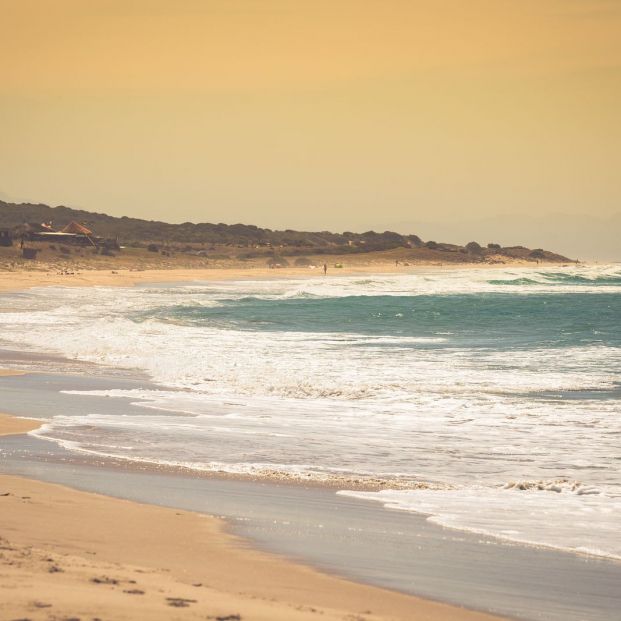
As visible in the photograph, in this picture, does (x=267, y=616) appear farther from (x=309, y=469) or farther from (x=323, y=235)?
(x=323, y=235)

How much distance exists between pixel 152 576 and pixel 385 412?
9.57 meters

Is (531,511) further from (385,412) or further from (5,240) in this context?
(5,240)

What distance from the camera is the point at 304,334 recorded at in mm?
32938

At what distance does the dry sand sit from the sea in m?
2.16

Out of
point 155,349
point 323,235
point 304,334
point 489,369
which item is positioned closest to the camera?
point 489,369

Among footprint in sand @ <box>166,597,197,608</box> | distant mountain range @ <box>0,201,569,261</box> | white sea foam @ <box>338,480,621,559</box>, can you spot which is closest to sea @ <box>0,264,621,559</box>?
white sea foam @ <box>338,480,621,559</box>

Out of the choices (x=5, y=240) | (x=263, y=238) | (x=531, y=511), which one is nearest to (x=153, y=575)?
(x=531, y=511)

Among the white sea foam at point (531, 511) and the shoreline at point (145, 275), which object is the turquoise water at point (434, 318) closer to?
the shoreline at point (145, 275)

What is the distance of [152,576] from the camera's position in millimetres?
6074

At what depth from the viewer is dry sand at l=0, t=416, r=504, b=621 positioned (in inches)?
207

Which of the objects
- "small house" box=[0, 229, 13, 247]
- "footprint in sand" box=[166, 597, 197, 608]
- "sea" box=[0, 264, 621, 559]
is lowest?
"sea" box=[0, 264, 621, 559]

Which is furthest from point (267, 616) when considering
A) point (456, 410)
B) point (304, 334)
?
point (304, 334)

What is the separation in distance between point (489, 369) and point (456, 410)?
6.69 meters

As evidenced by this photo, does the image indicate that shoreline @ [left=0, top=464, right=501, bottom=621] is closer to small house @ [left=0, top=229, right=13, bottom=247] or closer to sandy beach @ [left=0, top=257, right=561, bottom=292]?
sandy beach @ [left=0, top=257, right=561, bottom=292]
